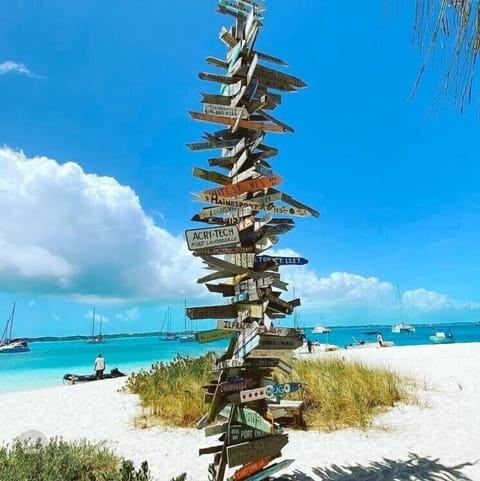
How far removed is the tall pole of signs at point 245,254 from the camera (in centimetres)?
373

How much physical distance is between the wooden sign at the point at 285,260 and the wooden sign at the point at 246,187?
0.67m

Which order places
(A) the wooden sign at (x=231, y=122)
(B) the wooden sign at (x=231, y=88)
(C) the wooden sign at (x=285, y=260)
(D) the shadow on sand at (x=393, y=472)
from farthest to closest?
(D) the shadow on sand at (x=393, y=472) → (B) the wooden sign at (x=231, y=88) → (A) the wooden sign at (x=231, y=122) → (C) the wooden sign at (x=285, y=260)

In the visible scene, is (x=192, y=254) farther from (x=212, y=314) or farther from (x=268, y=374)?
(x=268, y=374)

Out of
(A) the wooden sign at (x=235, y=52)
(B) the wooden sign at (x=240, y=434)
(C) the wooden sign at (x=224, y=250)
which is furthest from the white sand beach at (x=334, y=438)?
(A) the wooden sign at (x=235, y=52)

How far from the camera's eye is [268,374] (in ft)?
13.2

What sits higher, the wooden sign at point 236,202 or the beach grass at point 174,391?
the wooden sign at point 236,202

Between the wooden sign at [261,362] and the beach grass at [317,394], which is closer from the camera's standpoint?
the wooden sign at [261,362]

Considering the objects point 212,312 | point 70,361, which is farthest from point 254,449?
point 70,361

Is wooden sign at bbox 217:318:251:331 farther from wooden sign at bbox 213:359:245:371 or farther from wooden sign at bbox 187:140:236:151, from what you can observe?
wooden sign at bbox 187:140:236:151

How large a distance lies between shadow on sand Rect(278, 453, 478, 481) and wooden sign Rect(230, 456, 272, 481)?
122 cm

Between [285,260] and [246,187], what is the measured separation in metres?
0.83

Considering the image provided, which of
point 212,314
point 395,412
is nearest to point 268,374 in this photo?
point 212,314

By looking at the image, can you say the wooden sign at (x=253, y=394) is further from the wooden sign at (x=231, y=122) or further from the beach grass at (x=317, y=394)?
the beach grass at (x=317, y=394)

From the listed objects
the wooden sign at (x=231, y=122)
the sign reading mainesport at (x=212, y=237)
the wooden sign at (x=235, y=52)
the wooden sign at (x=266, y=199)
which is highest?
the wooden sign at (x=235, y=52)
